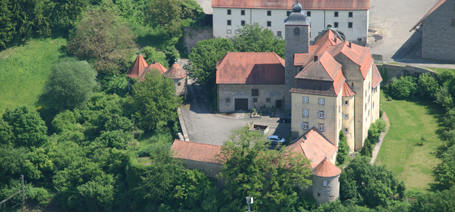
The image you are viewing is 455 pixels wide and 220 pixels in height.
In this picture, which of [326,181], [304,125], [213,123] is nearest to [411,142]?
[304,125]

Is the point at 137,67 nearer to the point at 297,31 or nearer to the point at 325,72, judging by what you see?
the point at 297,31

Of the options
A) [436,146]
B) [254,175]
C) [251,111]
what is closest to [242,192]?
[254,175]

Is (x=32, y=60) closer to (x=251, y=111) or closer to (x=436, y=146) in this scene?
(x=251, y=111)

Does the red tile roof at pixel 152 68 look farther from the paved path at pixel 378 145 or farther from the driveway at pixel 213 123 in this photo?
the paved path at pixel 378 145

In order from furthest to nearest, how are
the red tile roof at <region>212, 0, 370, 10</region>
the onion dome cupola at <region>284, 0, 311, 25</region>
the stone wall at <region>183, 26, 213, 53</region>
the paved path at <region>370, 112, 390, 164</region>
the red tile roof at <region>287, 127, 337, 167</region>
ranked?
1. the stone wall at <region>183, 26, 213, 53</region>
2. the red tile roof at <region>212, 0, 370, 10</region>
3. the onion dome cupola at <region>284, 0, 311, 25</region>
4. the paved path at <region>370, 112, 390, 164</region>
5. the red tile roof at <region>287, 127, 337, 167</region>

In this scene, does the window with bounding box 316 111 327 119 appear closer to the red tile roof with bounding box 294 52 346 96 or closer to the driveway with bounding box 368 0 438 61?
the red tile roof with bounding box 294 52 346 96

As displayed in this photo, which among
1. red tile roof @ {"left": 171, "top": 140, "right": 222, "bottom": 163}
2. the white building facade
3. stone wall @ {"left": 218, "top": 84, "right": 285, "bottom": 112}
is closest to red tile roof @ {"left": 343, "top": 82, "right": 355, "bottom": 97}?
stone wall @ {"left": 218, "top": 84, "right": 285, "bottom": 112}
